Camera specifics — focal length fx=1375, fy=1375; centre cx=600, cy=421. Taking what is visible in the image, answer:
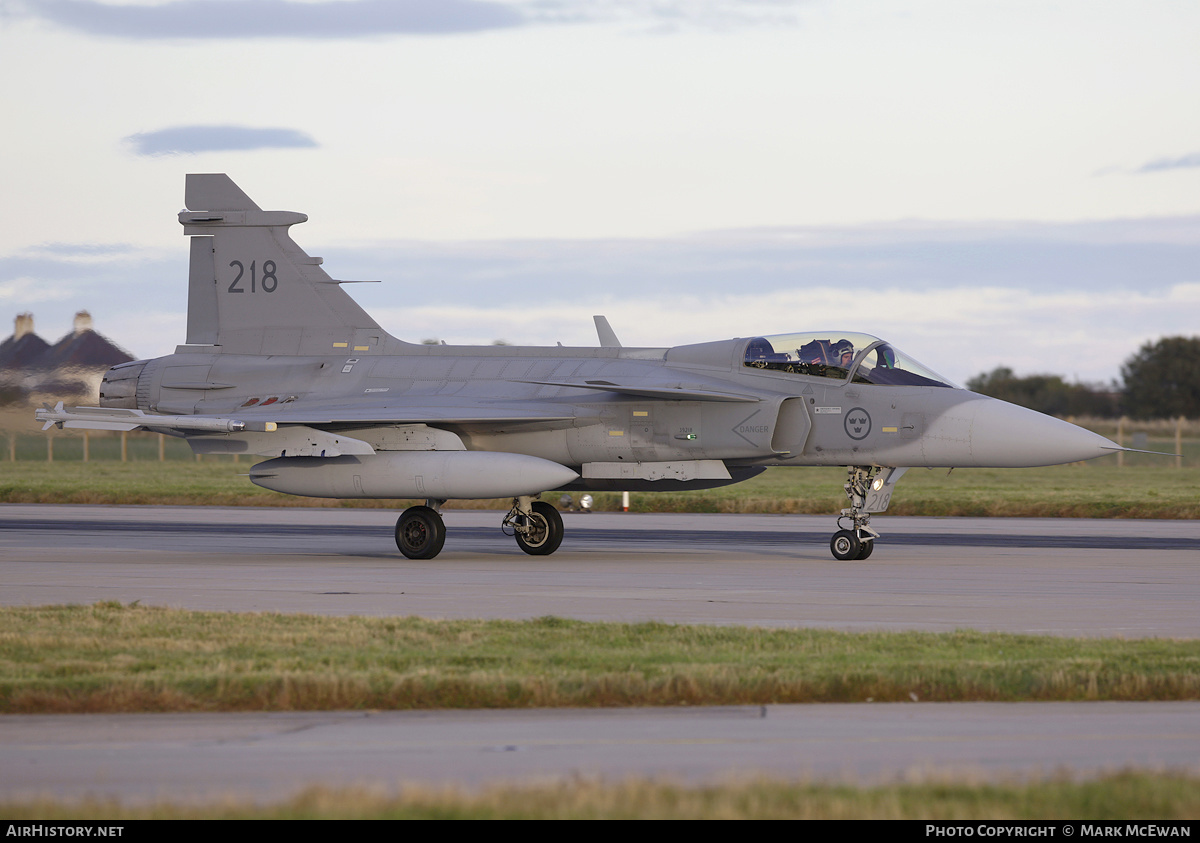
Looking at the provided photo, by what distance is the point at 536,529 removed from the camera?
20281 mm

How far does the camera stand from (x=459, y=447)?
64.4 ft

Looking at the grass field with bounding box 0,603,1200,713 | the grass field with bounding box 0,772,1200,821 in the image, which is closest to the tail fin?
the grass field with bounding box 0,603,1200,713

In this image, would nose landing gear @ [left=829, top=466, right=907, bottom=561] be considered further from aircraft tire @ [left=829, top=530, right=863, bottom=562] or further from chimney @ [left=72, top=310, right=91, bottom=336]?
chimney @ [left=72, top=310, right=91, bottom=336]

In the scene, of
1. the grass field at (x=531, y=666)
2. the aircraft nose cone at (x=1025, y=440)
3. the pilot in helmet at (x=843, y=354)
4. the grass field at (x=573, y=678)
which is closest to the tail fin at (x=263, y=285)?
the pilot in helmet at (x=843, y=354)

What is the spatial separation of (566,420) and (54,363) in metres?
10.1

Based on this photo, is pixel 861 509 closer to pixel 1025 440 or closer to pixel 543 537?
pixel 1025 440

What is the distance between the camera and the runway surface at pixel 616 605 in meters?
6.68

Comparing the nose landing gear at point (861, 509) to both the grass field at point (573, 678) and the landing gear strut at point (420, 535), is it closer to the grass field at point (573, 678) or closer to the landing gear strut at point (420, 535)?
the landing gear strut at point (420, 535)

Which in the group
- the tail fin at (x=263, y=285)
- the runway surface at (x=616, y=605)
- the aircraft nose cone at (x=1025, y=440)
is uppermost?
the tail fin at (x=263, y=285)

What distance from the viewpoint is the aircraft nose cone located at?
58.5 feet

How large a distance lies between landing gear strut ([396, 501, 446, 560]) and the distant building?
24.1ft

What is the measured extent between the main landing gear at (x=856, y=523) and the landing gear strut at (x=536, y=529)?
4.12 m

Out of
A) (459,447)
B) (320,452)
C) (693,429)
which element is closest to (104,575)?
(320,452)

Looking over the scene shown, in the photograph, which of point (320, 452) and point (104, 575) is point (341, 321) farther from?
point (104, 575)
